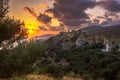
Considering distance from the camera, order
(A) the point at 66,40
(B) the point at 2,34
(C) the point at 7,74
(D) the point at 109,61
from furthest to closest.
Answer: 1. (A) the point at 66,40
2. (D) the point at 109,61
3. (C) the point at 7,74
4. (B) the point at 2,34

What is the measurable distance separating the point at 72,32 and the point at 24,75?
11664 centimetres

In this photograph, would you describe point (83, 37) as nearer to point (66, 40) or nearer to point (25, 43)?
point (66, 40)

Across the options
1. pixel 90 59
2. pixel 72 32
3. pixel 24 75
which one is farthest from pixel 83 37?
pixel 24 75

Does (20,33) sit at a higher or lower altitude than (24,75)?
higher

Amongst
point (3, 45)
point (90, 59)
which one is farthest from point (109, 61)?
point (3, 45)

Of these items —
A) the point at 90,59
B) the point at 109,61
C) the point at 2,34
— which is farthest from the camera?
the point at 90,59

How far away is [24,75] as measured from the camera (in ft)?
52.6

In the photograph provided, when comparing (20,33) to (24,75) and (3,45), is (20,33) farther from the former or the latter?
(24,75)

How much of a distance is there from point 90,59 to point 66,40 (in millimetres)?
47544

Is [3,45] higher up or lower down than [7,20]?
lower down

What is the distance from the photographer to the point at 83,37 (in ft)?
428

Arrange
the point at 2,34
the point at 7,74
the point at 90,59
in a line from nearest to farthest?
1. the point at 2,34
2. the point at 7,74
3. the point at 90,59

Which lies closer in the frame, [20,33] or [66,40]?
[20,33]

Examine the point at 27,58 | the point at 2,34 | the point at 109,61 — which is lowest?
the point at 109,61
